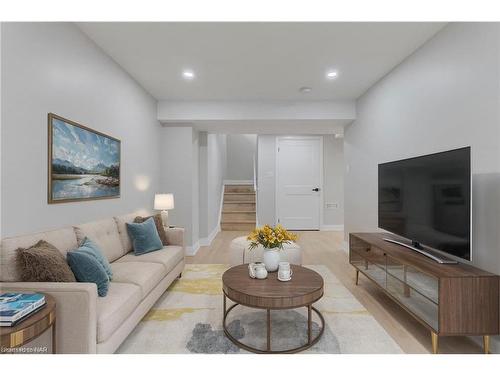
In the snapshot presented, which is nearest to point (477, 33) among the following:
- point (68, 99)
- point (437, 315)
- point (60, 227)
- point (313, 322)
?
point (437, 315)

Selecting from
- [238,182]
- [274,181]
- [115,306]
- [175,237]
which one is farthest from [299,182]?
[115,306]

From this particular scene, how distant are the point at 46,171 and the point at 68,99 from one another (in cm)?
67

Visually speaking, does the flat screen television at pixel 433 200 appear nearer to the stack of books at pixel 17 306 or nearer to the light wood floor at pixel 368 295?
the light wood floor at pixel 368 295

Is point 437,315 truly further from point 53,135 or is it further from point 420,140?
point 53,135

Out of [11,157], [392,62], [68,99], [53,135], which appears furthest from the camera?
[392,62]

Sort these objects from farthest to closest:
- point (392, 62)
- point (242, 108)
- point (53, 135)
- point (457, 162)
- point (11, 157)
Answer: point (242, 108)
point (392, 62)
point (53, 135)
point (457, 162)
point (11, 157)

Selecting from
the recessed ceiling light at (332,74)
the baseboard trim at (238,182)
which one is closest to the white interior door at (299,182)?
the baseboard trim at (238,182)

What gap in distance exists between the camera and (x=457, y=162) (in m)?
1.90

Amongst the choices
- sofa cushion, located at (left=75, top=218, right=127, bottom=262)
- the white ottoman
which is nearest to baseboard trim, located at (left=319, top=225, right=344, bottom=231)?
the white ottoman

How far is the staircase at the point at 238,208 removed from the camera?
22.2ft

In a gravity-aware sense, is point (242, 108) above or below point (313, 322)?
above

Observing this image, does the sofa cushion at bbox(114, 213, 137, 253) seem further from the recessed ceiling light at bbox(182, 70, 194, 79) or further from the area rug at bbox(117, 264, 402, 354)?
the recessed ceiling light at bbox(182, 70, 194, 79)

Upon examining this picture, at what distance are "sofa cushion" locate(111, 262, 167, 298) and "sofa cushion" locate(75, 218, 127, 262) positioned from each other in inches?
6.4

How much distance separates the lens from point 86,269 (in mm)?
1785
